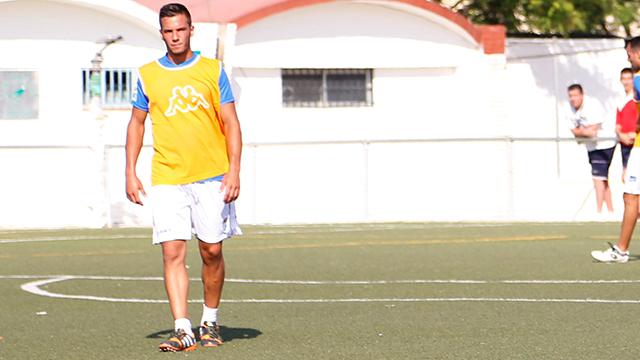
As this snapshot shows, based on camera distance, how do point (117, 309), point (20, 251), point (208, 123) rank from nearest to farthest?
point (208, 123) < point (117, 309) < point (20, 251)

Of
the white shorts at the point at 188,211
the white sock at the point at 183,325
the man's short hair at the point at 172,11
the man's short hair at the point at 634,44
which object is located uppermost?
the man's short hair at the point at 634,44

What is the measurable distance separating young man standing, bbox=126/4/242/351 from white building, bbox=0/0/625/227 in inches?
564

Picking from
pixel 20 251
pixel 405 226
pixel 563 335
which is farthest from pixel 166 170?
pixel 405 226

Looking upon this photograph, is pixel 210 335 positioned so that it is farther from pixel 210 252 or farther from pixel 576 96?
pixel 576 96

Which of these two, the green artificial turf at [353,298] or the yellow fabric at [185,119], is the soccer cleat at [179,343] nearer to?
the green artificial turf at [353,298]

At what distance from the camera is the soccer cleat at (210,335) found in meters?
10.0

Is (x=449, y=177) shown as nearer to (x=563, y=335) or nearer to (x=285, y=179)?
(x=285, y=179)

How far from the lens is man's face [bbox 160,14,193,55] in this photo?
980cm

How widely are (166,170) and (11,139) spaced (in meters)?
19.2

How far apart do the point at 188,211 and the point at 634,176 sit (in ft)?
20.5

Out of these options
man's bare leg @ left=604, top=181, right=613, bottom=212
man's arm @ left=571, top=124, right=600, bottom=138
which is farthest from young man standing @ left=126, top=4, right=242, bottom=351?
man's arm @ left=571, top=124, right=600, bottom=138

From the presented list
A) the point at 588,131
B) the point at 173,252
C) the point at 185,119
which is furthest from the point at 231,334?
the point at 588,131

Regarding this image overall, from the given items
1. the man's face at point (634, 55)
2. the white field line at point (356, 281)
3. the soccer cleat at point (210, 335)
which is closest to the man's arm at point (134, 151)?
the soccer cleat at point (210, 335)

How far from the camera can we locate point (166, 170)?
10.1m
